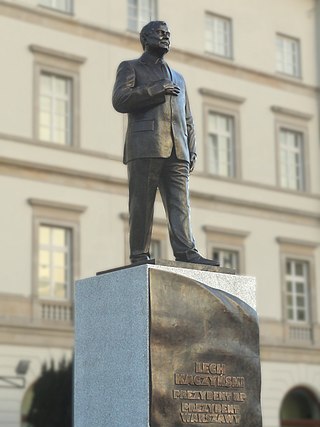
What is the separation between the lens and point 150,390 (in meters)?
9.13

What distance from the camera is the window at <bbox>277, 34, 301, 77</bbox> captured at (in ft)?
110

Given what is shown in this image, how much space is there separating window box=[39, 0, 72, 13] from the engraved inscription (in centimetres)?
1956

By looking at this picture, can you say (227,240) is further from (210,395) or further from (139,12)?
(210,395)

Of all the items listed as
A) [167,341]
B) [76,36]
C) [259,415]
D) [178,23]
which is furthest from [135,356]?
[178,23]

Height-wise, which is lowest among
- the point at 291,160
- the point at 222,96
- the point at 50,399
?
the point at 50,399

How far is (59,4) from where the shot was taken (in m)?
28.3

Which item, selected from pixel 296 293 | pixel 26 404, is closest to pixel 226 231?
pixel 296 293

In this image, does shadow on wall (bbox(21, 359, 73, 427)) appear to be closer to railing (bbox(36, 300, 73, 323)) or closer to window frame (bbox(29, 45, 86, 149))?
railing (bbox(36, 300, 73, 323))

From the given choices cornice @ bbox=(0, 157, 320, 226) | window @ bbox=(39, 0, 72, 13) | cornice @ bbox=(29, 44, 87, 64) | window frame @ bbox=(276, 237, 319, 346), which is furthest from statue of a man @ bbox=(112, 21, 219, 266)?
window frame @ bbox=(276, 237, 319, 346)

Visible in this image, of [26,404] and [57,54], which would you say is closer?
[26,404]

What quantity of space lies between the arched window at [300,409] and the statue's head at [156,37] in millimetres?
22264

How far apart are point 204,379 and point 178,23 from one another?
878 inches

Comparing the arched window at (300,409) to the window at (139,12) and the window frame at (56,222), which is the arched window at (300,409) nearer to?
the window frame at (56,222)

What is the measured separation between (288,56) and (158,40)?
24.2 m
